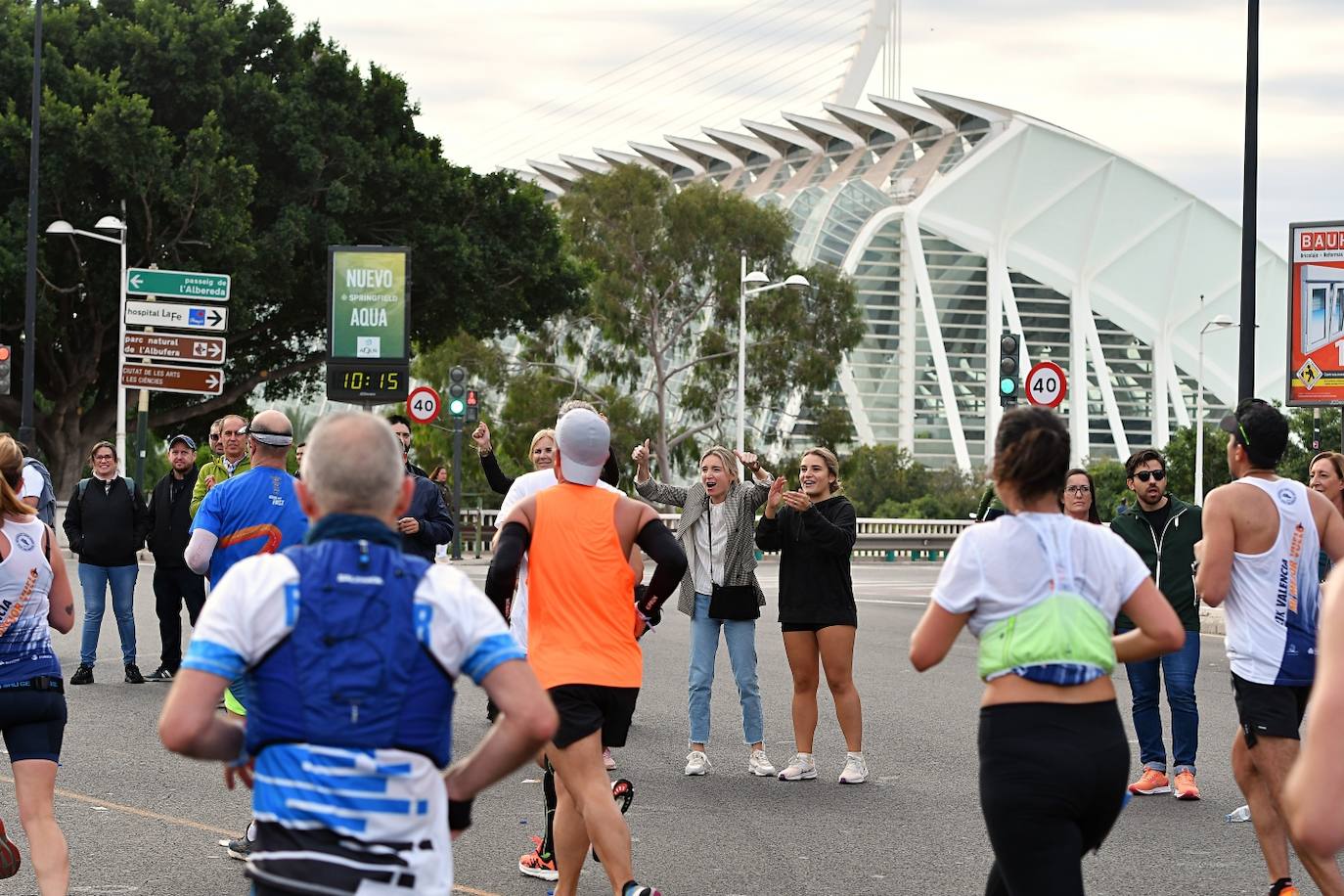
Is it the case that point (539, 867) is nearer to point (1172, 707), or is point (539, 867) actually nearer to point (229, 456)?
point (1172, 707)

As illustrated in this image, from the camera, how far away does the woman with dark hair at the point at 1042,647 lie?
4.11m

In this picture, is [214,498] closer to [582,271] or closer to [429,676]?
[429,676]

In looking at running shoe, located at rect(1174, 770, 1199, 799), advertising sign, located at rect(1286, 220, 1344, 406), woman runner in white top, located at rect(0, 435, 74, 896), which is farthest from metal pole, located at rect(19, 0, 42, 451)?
woman runner in white top, located at rect(0, 435, 74, 896)

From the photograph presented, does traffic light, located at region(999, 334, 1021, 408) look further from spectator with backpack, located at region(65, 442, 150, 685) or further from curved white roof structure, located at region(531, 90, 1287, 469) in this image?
→ curved white roof structure, located at region(531, 90, 1287, 469)

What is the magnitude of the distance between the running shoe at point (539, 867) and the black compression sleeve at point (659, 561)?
992 mm

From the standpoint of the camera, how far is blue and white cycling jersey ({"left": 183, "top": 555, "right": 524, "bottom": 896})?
3266 millimetres

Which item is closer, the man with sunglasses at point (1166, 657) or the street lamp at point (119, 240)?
the man with sunglasses at point (1166, 657)

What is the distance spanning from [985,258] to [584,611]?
8413cm

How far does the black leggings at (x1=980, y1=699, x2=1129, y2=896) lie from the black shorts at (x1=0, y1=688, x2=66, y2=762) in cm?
300

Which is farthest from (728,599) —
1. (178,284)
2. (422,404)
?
(422,404)

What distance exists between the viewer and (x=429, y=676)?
3.32m

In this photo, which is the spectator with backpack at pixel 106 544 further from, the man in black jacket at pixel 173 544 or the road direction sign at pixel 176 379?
the road direction sign at pixel 176 379

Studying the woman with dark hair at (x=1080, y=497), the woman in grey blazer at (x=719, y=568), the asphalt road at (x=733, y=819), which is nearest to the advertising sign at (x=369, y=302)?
the asphalt road at (x=733, y=819)

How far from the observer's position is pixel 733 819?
830 cm
